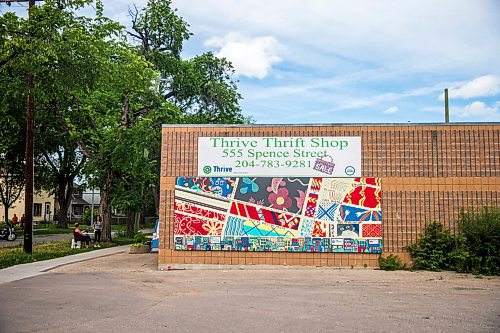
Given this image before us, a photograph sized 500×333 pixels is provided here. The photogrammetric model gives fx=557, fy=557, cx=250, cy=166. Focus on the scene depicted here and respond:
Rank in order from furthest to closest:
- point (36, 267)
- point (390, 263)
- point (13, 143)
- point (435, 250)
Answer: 1. point (13, 143)
2. point (36, 267)
3. point (390, 263)
4. point (435, 250)

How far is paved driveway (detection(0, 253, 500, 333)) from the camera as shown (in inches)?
346

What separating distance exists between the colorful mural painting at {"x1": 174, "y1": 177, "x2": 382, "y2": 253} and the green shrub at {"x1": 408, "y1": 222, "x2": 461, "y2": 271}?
3.79 ft

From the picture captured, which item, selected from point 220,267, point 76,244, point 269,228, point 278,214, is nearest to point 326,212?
point 278,214

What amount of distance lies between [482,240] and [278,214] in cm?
593

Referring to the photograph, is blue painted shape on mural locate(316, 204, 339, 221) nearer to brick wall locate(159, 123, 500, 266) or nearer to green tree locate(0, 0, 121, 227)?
brick wall locate(159, 123, 500, 266)

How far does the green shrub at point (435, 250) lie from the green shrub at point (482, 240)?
0.44 meters

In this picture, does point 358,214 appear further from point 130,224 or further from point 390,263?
point 130,224

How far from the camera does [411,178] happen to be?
55.7ft

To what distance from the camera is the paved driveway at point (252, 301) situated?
878cm

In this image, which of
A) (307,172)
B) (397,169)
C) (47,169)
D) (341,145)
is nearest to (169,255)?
(307,172)

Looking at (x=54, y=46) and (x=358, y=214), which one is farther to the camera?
(x=54, y=46)

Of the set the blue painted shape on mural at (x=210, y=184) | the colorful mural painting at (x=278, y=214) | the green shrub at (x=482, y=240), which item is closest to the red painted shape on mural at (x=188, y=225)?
the colorful mural painting at (x=278, y=214)

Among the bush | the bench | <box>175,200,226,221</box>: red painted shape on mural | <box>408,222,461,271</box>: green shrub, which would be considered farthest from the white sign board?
the bench

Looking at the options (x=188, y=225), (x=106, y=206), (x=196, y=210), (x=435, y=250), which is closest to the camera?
(x=435, y=250)
